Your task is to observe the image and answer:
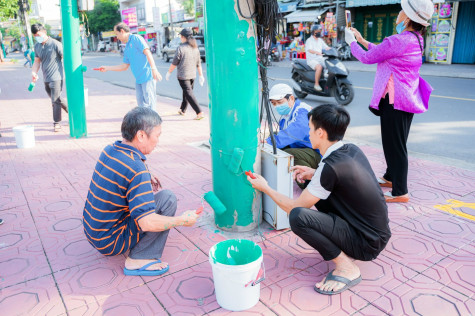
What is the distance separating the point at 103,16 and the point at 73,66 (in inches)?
2160

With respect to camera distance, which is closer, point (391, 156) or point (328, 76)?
point (391, 156)

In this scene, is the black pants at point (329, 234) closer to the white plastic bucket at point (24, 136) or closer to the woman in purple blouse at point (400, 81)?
the woman in purple blouse at point (400, 81)

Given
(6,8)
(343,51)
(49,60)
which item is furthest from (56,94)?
(6,8)

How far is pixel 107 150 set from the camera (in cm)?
245

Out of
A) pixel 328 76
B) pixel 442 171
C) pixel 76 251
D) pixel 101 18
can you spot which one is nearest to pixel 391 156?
pixel 442 171

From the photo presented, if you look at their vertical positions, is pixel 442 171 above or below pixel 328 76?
below

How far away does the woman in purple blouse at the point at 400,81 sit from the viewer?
10.8 ft

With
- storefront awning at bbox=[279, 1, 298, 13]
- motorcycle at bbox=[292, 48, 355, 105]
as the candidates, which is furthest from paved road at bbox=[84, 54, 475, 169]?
storefront awning at bbox=[279, 1, 298, 13]

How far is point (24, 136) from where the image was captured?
6000 millimetres

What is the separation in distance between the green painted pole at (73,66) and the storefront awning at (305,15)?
16.3 metres

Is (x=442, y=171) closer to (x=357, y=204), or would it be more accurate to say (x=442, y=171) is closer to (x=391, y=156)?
(x=391, y=156)

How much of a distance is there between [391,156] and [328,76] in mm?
5208

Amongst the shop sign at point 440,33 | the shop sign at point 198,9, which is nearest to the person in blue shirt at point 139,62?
the shop sign at point 440,33

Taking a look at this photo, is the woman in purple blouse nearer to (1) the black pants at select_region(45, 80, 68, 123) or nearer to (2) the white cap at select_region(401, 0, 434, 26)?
(2) the white cap at select_region(401, 0, 434, 26)
